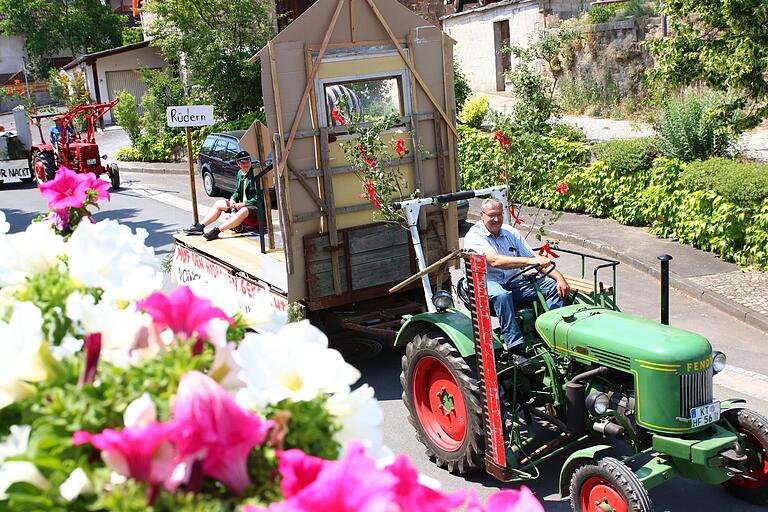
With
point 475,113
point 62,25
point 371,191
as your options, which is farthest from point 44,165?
point 62,25

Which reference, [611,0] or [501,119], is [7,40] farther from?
[501,119]

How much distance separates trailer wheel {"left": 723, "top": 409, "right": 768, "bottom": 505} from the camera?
5.17 metres

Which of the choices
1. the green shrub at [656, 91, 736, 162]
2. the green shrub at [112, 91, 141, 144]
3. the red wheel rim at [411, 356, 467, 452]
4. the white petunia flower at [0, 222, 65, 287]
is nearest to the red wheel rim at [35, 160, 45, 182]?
the green shrub at [112, 91, 141, 144]

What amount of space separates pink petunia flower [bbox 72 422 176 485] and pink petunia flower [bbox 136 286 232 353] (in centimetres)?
29

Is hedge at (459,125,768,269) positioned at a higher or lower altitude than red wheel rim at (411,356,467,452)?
higher

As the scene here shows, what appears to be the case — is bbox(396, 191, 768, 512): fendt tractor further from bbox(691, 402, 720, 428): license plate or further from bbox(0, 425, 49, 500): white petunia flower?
bbox(0, 425, 49, 500): white petunia flower

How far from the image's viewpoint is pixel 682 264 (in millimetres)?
10977

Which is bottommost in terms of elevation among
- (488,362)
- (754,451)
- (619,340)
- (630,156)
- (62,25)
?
(754,451)

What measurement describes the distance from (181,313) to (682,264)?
10354 mm

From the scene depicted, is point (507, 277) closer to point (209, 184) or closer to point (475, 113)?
point (475, 113)

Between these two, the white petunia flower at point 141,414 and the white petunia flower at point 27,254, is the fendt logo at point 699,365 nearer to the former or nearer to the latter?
the white petunia flower at point 27,254

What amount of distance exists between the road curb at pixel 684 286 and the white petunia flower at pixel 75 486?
8724mm

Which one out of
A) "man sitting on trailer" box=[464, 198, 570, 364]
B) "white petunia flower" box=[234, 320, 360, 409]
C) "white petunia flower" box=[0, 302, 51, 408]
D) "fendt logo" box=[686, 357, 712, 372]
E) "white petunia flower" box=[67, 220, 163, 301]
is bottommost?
"fendt logo" box=[686, 357, 712, 372]

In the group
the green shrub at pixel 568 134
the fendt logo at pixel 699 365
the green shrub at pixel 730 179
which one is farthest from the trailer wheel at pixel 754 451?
the green shrub at pixel 568 134
